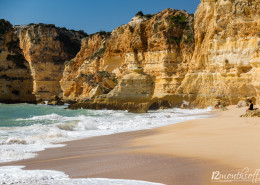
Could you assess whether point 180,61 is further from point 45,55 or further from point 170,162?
point 45,55

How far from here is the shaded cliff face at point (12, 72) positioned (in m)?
35.0

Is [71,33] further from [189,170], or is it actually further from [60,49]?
[189,170]

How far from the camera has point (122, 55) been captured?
3891 cm

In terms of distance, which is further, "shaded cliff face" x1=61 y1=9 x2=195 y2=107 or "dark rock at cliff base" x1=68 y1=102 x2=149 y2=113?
"shaded cliff face" x1=61 y1=9 x2=195 y2=107

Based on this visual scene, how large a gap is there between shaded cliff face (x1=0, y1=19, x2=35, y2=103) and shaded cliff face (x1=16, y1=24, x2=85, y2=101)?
67.1 feet

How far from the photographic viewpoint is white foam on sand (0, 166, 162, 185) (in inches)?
132

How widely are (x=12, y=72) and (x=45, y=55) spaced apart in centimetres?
2451

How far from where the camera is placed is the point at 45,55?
59.8 metres

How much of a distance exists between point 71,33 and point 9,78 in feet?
116

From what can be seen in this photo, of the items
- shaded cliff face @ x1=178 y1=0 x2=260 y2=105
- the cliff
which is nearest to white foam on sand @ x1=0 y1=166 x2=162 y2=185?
the cliff

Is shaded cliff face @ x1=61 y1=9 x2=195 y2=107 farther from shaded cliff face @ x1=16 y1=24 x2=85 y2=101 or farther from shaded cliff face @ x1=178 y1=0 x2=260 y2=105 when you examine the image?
shaded cliff face @ x1=16 y1=24 x2=85 y2=101

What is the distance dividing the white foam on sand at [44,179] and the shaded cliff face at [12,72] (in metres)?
33.1

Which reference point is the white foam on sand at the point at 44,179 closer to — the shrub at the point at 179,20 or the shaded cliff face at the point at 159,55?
the shaded cliff face at the point at 159,55

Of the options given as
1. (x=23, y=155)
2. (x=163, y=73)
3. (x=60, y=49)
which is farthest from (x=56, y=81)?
(x=23, y=155)
